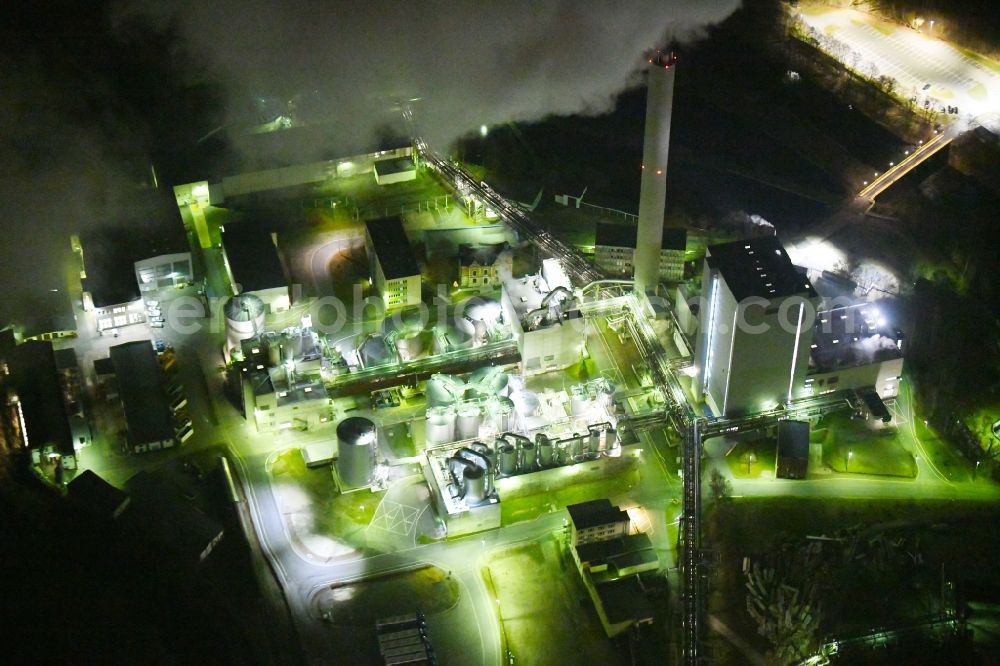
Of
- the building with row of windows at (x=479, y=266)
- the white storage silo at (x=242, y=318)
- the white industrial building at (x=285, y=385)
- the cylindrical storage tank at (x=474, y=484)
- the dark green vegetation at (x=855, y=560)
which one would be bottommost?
the dark green vegetation at (x=855, y=560)

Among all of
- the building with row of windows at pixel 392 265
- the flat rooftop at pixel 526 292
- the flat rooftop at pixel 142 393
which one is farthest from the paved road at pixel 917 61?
the flat rooftop at pixel 142 393

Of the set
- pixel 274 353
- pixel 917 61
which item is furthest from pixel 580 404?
pixel 917 61

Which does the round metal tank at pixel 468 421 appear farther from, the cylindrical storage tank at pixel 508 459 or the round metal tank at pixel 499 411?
the cylindrical storage tank at pixel 508 459

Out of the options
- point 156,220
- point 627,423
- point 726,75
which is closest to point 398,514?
point 627,423

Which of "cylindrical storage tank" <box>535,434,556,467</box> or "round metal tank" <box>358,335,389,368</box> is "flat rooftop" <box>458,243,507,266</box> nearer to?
"round metal tank" <box>358,335,389,368</box>

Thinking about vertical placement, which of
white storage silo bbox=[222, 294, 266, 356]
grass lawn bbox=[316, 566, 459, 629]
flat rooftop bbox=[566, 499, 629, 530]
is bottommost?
grass lawn bbox=[316, 566, 459, 629]

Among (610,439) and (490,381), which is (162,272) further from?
(610,439)

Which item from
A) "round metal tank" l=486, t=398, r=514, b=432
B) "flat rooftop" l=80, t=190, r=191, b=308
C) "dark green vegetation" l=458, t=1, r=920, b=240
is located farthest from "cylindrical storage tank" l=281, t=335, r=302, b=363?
"dark green vegetation" l=458, t=1, r=920, b=240

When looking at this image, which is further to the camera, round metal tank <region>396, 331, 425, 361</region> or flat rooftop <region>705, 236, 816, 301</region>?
round metal tank <region>396, 331, 425, 361</region>
